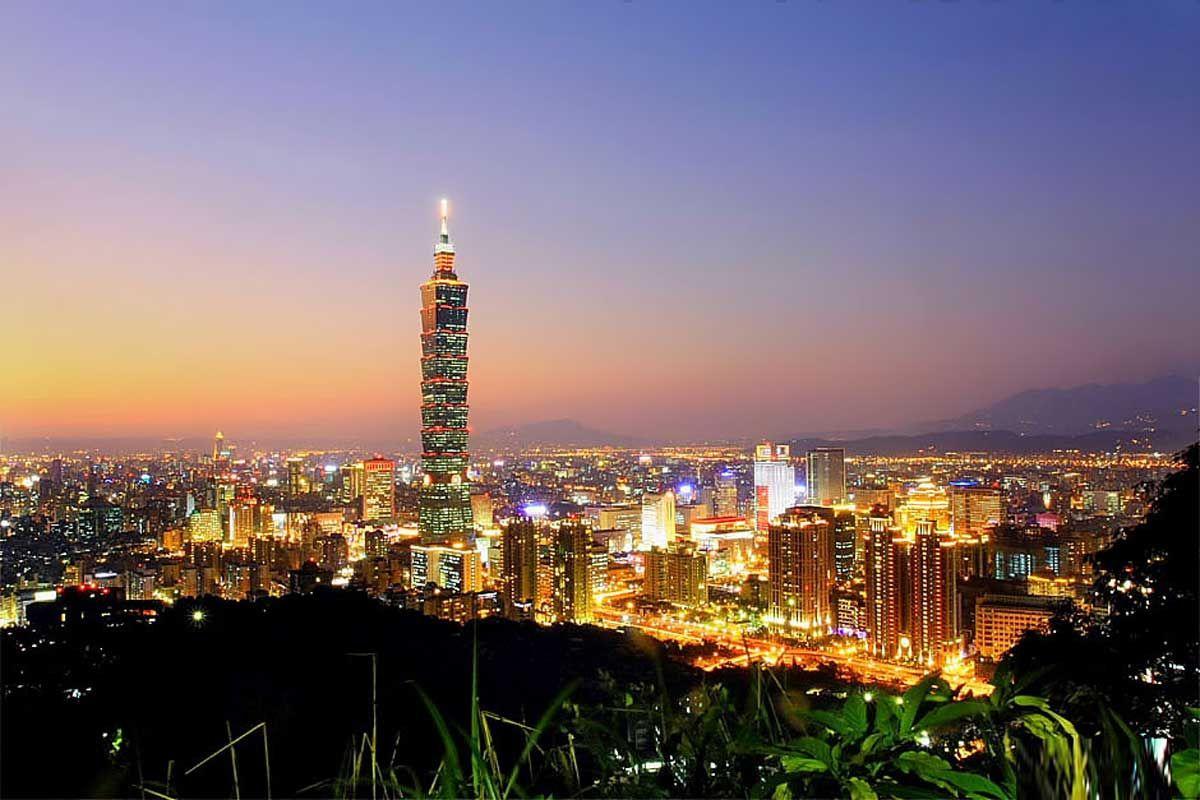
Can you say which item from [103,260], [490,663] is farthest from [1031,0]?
[103,260]

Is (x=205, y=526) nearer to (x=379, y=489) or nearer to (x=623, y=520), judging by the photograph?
(x=379, y=489)

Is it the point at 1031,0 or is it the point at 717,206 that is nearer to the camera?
the point at 1031,0

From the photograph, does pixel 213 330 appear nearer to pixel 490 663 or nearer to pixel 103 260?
pixel 103 260

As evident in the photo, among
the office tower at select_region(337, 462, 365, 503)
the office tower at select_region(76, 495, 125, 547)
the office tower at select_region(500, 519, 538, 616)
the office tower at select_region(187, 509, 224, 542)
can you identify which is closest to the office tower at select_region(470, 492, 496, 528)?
the office tower at select_region(337, 462, 365, 503)

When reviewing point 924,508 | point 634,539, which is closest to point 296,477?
point 634,539

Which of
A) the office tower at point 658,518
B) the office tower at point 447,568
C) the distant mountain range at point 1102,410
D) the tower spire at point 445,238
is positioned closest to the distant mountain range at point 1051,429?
the distant mountain range at point 1102,410

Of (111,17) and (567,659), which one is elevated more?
(111,17)
